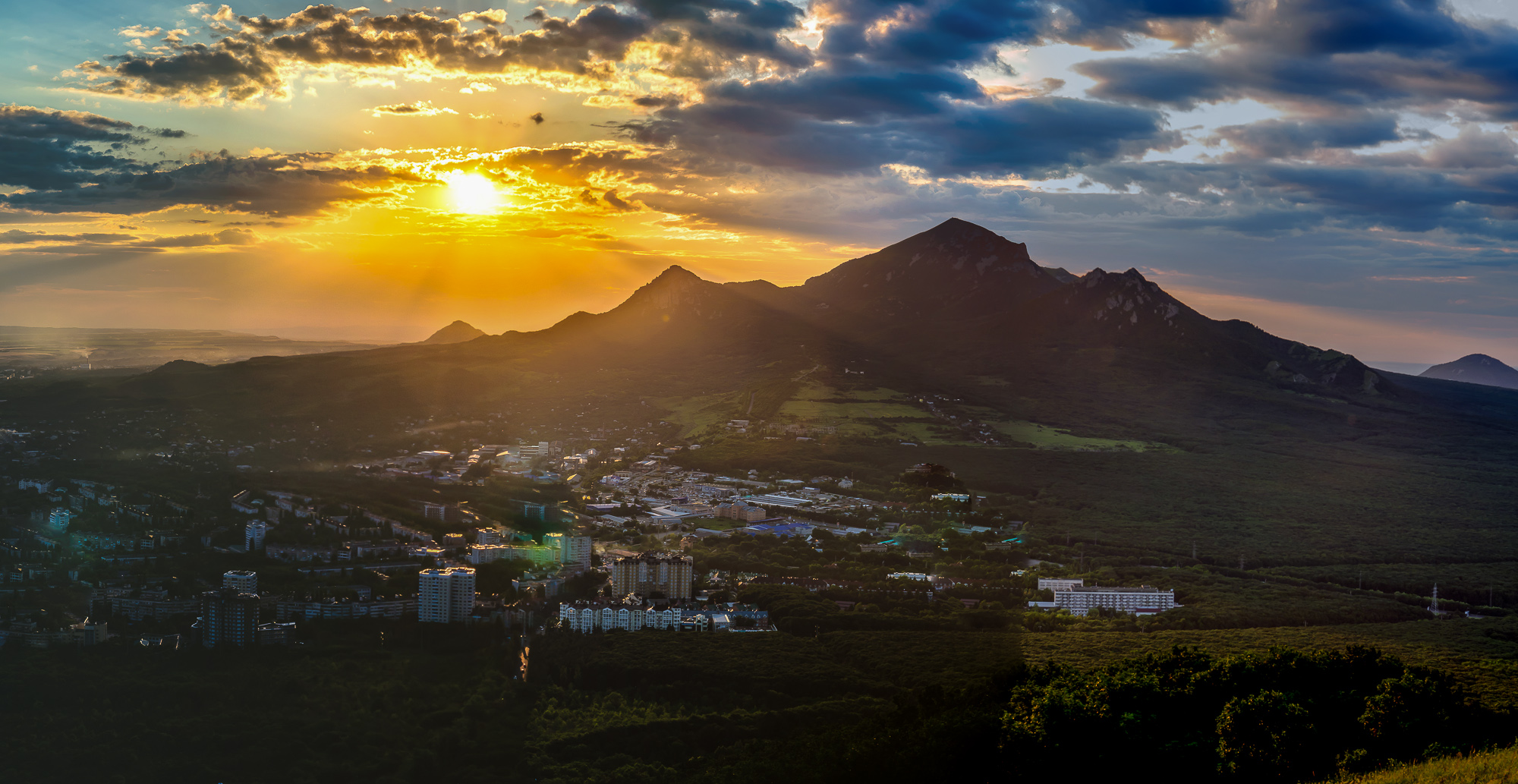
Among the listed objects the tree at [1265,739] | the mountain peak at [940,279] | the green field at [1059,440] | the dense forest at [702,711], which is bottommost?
the dense forest at [702,711]

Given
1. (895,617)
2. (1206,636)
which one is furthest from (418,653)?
(1206,636)

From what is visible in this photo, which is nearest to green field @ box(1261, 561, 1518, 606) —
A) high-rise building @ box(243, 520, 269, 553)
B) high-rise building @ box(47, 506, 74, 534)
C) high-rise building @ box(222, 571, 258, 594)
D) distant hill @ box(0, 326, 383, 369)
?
high-rise building @ box(222, 571, 258, 594)

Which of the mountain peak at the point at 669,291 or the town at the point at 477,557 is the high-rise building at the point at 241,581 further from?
the mountain peak at the point at 669,291

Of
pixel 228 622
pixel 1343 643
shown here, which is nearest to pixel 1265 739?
pixel 1343 643

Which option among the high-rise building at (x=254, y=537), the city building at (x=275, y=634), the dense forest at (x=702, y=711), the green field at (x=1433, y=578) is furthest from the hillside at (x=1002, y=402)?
the city building at (x=275, y=634)

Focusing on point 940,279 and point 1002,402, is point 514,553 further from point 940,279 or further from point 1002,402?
point 940,279

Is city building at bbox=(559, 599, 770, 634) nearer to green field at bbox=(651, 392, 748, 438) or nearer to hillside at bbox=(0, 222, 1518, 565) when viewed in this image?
hillside at bbox=(0, 222, 1518, 565)
